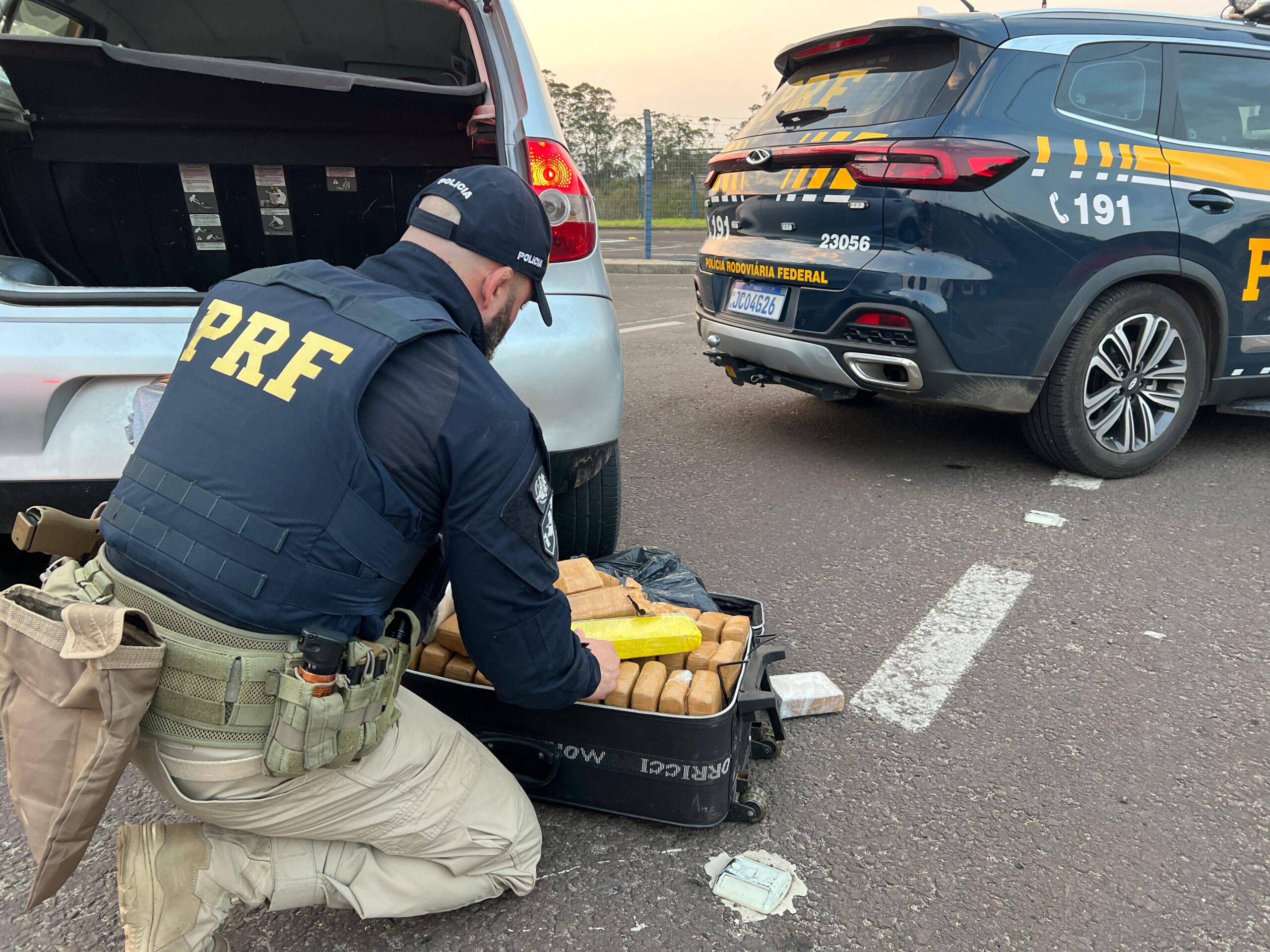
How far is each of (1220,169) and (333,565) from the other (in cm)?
385

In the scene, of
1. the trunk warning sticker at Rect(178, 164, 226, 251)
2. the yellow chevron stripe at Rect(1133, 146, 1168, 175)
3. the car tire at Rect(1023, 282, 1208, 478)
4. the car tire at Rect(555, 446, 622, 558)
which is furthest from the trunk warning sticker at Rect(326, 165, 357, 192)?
the yellow chevron stripe at Rect(1133, 146, 1168, 175)

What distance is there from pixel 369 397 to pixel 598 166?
21.0 meters

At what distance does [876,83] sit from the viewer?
11.7 feet

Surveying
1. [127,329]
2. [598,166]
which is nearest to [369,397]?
[127,329]

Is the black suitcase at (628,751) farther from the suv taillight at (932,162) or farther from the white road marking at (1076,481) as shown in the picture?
the white road marking at (1076,481)

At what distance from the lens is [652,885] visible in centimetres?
170

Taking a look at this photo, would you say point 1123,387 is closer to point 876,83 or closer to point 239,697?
point 876,83

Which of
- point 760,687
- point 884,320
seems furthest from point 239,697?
point 884,320

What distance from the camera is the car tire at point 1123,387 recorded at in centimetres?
357

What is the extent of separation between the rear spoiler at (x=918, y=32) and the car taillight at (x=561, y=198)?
74.6 inches

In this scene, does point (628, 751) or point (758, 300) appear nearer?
point (628, 751)

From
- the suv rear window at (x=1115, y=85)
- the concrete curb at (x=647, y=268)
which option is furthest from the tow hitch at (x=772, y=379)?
the concrete curb at (x=647, y=268)

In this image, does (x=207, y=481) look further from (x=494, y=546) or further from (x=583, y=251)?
(x=583, y=251)

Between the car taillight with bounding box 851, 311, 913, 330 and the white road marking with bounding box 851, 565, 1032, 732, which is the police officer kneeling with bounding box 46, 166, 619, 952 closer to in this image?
the white road marking with bounding box 851, 565, 1032, 732
